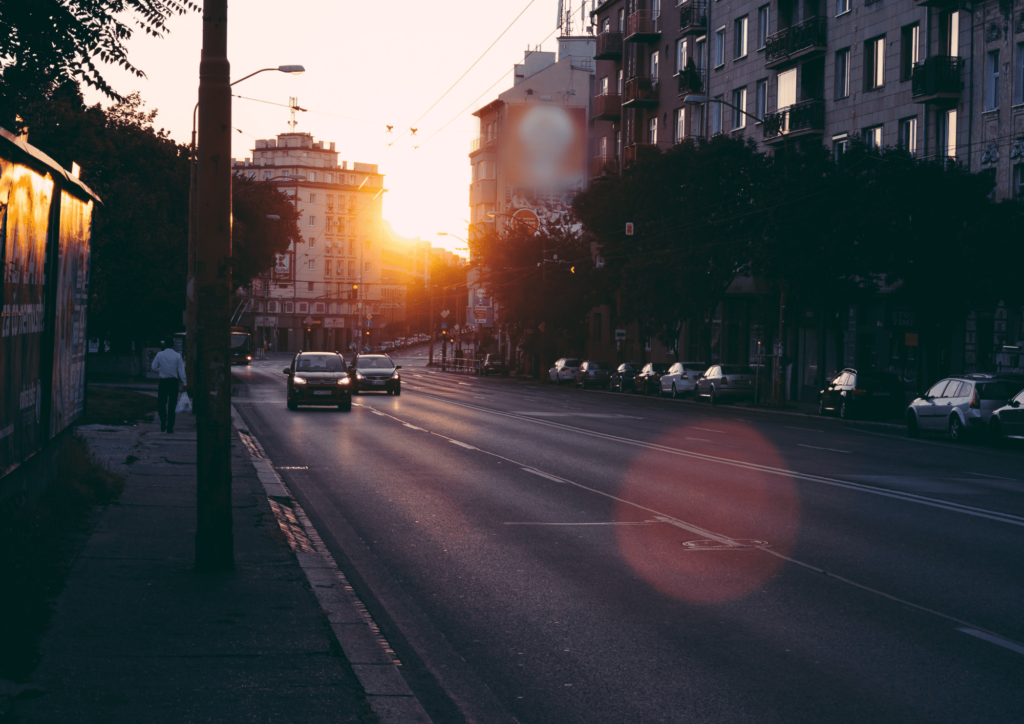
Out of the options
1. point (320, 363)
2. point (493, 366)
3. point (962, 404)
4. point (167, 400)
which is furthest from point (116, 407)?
point (493, 366)

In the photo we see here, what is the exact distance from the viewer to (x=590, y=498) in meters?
13.5

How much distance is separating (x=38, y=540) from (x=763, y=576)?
520 centimetres

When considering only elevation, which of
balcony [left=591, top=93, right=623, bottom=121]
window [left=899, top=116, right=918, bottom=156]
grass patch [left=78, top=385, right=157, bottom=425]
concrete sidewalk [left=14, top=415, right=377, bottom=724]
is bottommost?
grass patch [left=78, top=385, right=157, bottom=425]

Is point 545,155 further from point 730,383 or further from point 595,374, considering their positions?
point 730,383

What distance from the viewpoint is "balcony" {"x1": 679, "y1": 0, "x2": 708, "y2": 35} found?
5844 centimetres

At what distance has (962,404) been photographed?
2644 cm

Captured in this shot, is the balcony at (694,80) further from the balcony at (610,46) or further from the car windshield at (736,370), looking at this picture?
the car windshield at (736,370)

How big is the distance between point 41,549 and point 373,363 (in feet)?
112

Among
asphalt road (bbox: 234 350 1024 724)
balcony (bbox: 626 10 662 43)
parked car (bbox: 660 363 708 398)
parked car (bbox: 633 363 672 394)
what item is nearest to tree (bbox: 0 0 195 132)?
asphalt road (bbox: 234 350 1024 724)

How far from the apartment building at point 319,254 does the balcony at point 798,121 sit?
10364 cm

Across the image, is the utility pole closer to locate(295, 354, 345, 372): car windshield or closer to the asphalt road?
the asphalt road

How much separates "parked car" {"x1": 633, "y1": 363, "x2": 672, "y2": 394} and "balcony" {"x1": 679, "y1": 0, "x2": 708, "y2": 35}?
17.4m

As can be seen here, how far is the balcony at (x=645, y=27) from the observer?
65.6 metres

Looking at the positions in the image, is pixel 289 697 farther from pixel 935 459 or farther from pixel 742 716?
pixel 935 459
